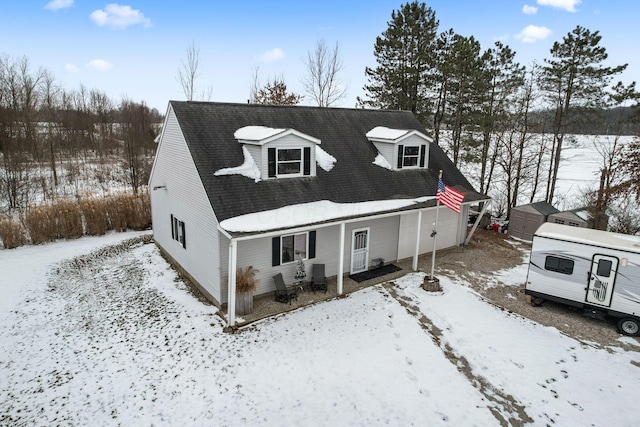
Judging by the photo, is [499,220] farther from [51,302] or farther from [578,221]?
[51,302]

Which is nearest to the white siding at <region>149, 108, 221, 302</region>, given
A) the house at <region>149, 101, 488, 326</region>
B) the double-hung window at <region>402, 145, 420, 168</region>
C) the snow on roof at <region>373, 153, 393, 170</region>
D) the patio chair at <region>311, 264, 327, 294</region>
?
the house at <region>149, 101, 488, 326</region>

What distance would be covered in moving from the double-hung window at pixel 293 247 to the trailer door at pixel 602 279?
8733 mm

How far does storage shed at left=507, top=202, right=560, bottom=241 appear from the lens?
18.7 metres

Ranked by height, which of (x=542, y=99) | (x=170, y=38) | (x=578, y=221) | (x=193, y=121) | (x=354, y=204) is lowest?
(x=578, y=221)

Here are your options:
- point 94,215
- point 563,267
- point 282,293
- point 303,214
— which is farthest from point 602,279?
point 94,215

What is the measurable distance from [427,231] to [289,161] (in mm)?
7242

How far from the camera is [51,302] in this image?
11633mm

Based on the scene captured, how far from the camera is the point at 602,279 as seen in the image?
10.5 meters

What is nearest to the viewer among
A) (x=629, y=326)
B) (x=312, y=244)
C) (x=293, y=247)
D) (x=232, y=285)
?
(x=232, y=285)

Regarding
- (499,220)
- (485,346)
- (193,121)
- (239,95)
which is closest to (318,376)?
(485,346)

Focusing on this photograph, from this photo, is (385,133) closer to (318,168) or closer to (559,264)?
(318,168)

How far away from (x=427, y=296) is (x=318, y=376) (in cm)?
545

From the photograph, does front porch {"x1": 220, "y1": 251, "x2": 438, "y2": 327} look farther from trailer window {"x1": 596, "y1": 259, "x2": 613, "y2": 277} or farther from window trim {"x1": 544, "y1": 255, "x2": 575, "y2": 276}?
trailer window {"x1": 596, "y1": 259, "x2": 613, "y2": 277}

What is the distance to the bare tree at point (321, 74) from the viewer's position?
2852 centimetres
